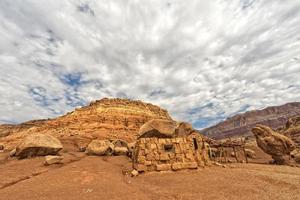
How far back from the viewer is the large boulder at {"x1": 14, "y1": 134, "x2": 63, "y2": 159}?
19609 millimetres

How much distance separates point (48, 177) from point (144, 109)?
131 feet

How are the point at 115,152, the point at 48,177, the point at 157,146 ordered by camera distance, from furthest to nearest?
the point at 115,152 → the point at 157,146 → the point at 48,177

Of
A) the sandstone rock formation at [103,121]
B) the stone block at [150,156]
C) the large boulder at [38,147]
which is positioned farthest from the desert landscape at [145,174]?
the sandstone rock formation at [103,121]

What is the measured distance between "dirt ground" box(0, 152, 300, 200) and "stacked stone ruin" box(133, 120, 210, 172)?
69 cm

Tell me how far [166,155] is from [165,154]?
11cm

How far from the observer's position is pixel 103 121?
43.3 metres

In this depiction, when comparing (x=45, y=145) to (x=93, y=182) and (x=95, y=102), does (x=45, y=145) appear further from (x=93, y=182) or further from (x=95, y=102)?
(x=95, y=102)

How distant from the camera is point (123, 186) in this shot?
11992mm

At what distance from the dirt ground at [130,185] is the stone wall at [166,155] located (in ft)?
2.25

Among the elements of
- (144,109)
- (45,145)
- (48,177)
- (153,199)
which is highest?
(144,109)

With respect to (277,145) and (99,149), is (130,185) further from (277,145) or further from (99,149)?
(277,145)

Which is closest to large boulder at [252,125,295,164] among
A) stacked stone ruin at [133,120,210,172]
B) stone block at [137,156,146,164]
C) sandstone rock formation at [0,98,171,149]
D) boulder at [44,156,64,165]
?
stacked stone ruin at [133,120,210,172]

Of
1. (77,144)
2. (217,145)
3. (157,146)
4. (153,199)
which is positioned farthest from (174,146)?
(77,144)

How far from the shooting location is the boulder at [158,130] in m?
17.9
